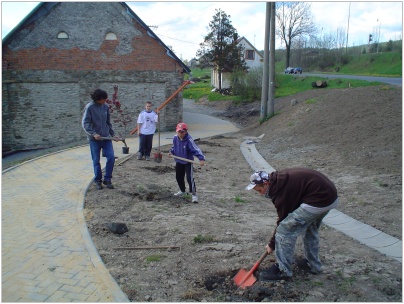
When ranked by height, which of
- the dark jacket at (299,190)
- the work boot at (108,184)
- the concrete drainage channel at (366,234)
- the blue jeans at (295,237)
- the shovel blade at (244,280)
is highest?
the dark jacket at (299,190)

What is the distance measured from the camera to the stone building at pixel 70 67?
1823cm

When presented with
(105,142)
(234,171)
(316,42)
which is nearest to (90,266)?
(105,142)

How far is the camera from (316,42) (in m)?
64.1

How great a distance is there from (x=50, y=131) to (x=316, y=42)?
5428cm

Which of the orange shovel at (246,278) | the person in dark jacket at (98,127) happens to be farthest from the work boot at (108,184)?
the orange shovel at (246,278)

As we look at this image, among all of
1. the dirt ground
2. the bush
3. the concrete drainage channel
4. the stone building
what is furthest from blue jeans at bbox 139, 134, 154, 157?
the bush

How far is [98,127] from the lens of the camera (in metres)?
8.13

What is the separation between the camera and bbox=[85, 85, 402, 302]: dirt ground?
446 centimetres

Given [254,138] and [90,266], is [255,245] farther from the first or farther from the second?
[254,138]

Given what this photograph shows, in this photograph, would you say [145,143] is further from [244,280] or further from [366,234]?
[244,280]

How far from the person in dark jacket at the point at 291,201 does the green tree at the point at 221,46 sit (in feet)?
120

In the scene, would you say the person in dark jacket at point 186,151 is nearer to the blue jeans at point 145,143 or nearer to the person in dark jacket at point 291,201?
the person in dark jacket at point 291,201

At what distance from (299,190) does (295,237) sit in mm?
565

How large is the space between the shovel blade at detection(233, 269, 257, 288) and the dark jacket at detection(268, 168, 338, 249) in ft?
2.72
